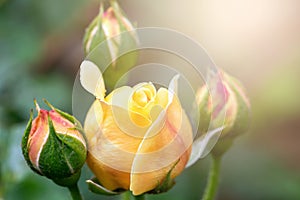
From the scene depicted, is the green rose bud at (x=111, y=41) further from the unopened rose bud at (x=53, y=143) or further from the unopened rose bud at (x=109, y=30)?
the unopened rose bud at (x=53, y=143)

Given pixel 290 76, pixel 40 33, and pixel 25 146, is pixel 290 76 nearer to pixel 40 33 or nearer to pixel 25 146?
pixel 40 33

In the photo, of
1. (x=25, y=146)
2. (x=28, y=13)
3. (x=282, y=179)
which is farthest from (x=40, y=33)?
(x=25, y=146)

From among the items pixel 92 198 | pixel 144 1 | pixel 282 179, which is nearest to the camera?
pixel 92 198

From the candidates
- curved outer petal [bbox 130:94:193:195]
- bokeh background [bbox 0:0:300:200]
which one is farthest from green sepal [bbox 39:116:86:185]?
bokeh background [bbox 0:0:300:200]

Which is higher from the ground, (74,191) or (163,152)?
(163,152)

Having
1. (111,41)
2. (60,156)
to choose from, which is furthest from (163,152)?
(111,41)

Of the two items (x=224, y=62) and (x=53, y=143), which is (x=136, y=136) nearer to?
(x=53, y=143)
